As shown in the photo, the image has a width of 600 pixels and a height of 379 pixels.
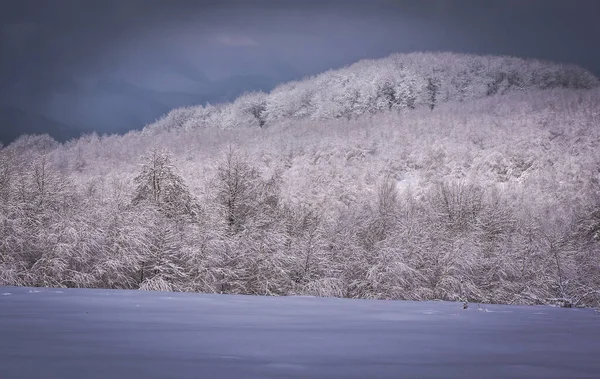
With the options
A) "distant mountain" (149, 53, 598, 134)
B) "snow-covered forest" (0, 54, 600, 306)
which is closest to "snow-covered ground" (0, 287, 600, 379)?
"snow-covered forest" (0, 54, 600, 306)

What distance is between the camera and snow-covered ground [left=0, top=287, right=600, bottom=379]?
14.8 feet

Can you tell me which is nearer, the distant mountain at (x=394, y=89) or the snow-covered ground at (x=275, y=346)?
the snow-covered ground at (x=275, y=346)

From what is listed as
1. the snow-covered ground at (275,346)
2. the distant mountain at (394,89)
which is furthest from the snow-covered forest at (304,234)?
the distant mountain at (394,89)

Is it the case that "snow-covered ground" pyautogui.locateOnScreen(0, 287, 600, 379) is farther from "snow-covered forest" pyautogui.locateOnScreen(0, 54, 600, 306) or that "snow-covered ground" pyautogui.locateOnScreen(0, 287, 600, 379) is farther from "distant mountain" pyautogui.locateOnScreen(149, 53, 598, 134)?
"distant mountain" pyautogui.locateOnScreen(149, 53, 598, 134)

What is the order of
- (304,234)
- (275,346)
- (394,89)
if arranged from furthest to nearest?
(394,89) < (304,234) < (275,346)

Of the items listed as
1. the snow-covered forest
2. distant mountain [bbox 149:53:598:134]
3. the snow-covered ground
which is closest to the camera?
the snow-covered ground

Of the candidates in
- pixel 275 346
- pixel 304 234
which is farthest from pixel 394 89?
pixel 275 346

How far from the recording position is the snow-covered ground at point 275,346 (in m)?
4.50

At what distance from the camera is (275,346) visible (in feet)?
18.9

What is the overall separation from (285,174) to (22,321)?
8294 cm

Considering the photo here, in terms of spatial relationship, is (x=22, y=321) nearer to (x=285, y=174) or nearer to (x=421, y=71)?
(x=285, y=174)

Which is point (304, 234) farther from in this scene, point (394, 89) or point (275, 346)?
point (394, 89)

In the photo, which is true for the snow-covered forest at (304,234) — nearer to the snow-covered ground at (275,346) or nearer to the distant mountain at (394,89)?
the snow-covered ground at (275,346)

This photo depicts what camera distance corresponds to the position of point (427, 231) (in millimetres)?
31062
